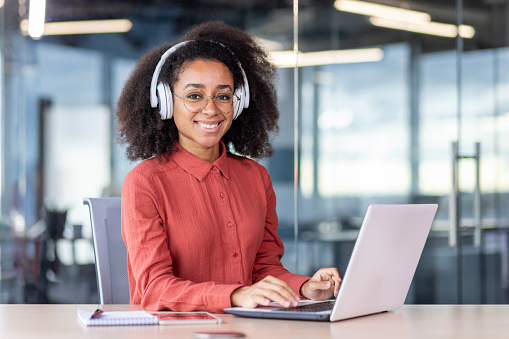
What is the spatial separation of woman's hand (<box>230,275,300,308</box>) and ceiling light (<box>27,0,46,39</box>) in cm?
311

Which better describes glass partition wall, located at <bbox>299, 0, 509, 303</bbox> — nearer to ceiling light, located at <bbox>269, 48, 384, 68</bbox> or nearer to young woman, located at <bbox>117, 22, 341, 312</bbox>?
ceiling light, located at <bbox>269, 48, 384, 68</bbox>

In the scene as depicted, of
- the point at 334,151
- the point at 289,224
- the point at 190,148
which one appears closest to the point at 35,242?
the point at 289,224

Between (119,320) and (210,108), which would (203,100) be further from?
(119,320)

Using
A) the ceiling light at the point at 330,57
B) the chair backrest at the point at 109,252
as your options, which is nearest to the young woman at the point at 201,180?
the chair backrest at the point at 109,252

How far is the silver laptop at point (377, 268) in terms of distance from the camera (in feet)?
4.33

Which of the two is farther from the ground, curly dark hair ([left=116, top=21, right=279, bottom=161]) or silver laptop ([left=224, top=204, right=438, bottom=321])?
curly dark hair ([left=116, top=21, right=279, bottom=161])

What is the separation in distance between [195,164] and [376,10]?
255cm

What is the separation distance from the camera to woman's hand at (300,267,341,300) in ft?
5.48

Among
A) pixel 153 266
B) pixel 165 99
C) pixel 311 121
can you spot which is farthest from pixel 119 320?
pixel 311 121

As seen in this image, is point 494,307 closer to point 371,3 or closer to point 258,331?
point 258,331

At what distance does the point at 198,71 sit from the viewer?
195 centimetres

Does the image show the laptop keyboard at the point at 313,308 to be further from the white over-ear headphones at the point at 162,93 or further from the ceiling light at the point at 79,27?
the ceiling light at the point at 79,27

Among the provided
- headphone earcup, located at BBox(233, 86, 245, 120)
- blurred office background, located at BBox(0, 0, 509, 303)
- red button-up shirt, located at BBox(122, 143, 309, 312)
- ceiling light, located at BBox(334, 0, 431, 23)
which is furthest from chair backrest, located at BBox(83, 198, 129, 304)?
ceiling light, located at BBox(334, 0, 431, 23)

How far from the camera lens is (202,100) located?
194 cm
